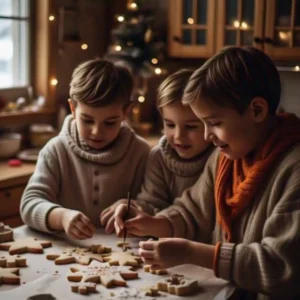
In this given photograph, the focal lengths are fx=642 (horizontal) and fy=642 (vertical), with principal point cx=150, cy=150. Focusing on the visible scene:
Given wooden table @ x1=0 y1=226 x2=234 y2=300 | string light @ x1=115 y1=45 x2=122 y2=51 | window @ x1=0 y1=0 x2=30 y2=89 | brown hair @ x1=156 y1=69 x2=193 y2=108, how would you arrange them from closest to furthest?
wooden table @ x1=0 y1=226 x2=234 y2=300 < brown hair @ x1=156 y1=69 x2=193 y2=108 < window @ x1=0 y1=0 x2=30 y2=89 < string light @ x1=115 y1=45 x2=122 y2=51

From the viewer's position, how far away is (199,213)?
1.74 meters

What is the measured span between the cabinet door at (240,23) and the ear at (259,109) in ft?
5.82

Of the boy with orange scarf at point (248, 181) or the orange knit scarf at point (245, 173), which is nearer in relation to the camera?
the boy with orange scarf at point (248, 181)

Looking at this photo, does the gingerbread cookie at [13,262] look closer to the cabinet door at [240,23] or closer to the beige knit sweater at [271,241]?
the beige knit sweater at [271,241]

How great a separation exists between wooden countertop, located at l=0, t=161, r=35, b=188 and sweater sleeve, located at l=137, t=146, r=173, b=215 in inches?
37.2

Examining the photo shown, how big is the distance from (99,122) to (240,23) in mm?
1650

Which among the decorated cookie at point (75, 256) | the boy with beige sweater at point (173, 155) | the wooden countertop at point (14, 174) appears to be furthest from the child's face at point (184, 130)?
the wooden countertop at point (14, 174)

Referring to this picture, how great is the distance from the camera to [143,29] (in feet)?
11.3

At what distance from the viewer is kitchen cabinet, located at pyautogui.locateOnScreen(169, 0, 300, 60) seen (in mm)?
3180

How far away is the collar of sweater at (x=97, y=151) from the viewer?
1.96m

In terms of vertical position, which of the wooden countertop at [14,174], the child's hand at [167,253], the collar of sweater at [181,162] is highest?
the collar of sweater at [181,162]

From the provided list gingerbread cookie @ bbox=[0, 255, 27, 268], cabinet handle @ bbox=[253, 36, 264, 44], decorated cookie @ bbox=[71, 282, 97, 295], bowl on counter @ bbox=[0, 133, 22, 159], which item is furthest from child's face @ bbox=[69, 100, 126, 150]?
cabinet handle @ bbox=[253, 36, 264, 44]

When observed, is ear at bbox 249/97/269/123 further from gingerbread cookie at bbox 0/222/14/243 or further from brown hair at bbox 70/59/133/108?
gingerbread cookie at bbox 0/222/14/243

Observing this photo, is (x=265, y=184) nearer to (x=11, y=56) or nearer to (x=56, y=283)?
(x=56, y=283)
